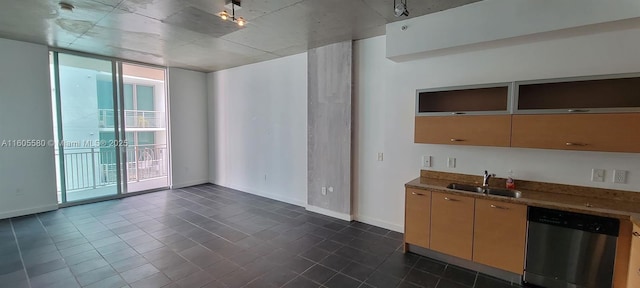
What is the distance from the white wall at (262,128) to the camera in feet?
16.0

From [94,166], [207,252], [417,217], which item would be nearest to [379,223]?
[417,217]

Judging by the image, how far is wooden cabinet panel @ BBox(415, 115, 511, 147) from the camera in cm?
266

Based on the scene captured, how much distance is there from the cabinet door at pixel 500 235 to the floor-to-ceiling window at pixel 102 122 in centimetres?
612

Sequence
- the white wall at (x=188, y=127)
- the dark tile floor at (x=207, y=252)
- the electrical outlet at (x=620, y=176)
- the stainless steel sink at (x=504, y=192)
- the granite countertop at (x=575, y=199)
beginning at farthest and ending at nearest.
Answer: the white wall at (x=188, y=127) < the stainless steel sink at (x=504, y=192) < the dark tile floor at (x=207, y=252) < the electrical outlet at (x=620, y=176) < the granite countertop at (x=575, y=199)

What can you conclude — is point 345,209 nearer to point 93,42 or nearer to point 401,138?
point 401,138

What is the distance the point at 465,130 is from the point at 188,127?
5.80 m

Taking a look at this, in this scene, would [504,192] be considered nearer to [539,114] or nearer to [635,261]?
[539,114]

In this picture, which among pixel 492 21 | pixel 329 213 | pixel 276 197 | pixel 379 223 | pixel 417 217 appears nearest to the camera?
pixel 492 21

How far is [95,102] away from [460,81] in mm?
6113

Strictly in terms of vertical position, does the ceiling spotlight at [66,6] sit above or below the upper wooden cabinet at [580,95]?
above

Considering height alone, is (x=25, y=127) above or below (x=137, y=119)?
below

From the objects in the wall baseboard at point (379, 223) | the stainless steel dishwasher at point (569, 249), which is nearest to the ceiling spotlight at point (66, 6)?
the wall baseboard at point (379, 223)

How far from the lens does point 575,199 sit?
2.42 meters

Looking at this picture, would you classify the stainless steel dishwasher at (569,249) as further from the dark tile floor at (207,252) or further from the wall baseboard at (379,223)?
the wall baseboard at (379,223)
